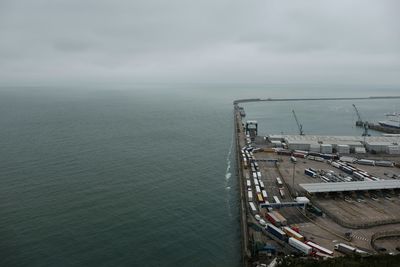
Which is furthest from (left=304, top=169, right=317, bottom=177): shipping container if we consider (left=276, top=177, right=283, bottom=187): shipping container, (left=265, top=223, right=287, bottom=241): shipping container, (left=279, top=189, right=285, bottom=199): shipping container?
(left=265, top=223, right=287, bottom=241): shipping container

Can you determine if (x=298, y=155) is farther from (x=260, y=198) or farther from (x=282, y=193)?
(x=260, y=198)

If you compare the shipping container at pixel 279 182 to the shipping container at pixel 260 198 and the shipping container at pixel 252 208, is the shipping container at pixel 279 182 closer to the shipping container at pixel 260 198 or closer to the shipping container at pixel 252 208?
the shipping container at pixel 260 198

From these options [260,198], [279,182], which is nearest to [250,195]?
[260,198]

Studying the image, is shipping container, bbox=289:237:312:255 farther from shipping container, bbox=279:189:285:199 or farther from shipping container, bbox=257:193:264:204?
shipping container, bbox=279:189:285:199

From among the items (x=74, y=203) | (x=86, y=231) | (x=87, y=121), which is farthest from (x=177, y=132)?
(x=86, y=231)

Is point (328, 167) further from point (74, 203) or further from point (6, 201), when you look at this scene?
point (6, 201)

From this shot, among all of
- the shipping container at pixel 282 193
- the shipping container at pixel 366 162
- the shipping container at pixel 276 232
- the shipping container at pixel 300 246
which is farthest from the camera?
the shipping container at pixel 366 162

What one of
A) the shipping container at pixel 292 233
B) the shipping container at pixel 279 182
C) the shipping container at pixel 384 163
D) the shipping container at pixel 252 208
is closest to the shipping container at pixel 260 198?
the shipping container at pixel 252 208
